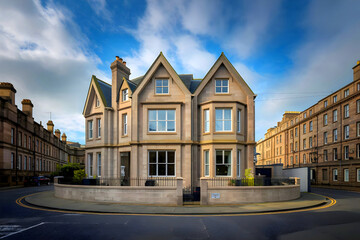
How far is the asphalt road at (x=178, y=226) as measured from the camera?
903cm

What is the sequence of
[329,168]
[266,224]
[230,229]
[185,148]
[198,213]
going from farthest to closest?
[329,168] < [185,148] < [198,213] < [266,224] < [230,229]

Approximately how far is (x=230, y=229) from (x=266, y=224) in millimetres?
1927

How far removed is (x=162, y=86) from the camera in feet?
73.3

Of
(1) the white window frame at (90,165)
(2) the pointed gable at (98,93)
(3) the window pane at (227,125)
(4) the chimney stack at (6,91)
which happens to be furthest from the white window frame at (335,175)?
(4) the chimney stack at (6,91)

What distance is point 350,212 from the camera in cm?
1386

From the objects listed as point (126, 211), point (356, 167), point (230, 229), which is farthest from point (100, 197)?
point (356, 167)

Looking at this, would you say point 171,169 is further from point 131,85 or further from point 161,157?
point 131,85

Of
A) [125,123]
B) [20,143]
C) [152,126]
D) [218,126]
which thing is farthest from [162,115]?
[20,143]

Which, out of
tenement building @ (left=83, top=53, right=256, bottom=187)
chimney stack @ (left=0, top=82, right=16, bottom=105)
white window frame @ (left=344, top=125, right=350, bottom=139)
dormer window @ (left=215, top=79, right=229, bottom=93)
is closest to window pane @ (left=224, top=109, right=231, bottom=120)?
tenement building @ (left=83, top=53, right=256, bottom=187)

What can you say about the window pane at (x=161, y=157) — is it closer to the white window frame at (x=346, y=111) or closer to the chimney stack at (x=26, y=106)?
the white window frame at (x=346, y=111)

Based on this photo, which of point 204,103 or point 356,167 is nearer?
point 204,103

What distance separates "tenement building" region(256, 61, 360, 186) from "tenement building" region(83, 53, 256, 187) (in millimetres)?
20449

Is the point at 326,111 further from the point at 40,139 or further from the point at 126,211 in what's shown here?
the point at 40,139

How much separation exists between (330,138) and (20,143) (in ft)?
164
